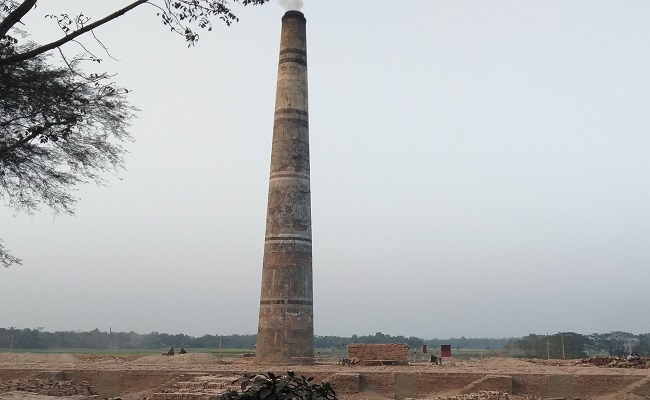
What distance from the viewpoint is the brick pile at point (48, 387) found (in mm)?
16547

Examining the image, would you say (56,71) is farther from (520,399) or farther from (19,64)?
(520,399)

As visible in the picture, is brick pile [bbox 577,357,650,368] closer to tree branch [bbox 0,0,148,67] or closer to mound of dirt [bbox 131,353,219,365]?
mound of dirt [bbox 131,353,219,365]

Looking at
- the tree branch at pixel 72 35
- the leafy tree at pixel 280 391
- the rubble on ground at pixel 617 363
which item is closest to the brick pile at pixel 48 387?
the tree branch at pixel 72 35

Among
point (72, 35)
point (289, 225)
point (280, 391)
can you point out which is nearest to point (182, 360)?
point (289, 225)

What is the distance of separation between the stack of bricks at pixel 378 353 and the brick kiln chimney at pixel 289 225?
1.61 m

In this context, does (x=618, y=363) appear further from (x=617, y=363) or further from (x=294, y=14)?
(x=294, y=14)

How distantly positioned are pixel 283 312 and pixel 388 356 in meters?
4.20

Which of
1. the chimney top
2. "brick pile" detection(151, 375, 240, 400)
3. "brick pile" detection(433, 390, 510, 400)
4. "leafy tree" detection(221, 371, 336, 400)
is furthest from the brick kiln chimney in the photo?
"leafy tree" detection(221, 371, 336, 400)

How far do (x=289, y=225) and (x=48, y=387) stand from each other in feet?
32.2

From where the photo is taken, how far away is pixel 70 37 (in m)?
8.95

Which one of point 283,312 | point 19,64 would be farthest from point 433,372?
point 19,64

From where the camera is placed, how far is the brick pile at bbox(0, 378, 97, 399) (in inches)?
651

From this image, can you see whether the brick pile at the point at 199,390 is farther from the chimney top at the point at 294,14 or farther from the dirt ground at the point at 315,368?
the chimney top at the point at 294,14

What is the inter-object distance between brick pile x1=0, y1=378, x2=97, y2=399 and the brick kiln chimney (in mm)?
6722
